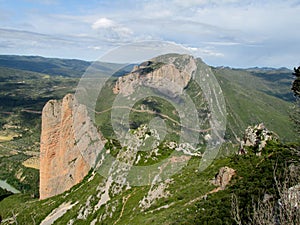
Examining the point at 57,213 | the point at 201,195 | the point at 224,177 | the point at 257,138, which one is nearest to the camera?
the point at 224,177

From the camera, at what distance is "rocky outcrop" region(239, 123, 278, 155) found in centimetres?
2677

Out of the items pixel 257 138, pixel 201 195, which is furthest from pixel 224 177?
pixel 257 138

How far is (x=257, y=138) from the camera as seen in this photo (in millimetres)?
27828

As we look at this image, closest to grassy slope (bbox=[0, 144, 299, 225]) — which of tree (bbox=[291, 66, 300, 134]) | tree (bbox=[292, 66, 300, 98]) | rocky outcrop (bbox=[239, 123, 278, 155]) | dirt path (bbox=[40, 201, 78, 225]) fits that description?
rocky outcrop (bbox=[239, 123, 278, 155])

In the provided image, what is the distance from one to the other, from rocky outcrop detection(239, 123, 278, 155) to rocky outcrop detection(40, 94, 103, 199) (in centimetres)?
2847

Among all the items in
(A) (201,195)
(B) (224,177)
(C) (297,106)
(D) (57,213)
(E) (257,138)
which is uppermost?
(C) (297,106)

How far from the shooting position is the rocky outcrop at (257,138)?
26766 mm

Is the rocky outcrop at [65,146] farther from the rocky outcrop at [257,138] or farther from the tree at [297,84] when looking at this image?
the tree at [297,84]

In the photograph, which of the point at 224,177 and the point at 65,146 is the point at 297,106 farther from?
the point at 65,146

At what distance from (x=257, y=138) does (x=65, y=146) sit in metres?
36.3

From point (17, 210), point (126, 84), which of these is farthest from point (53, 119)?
point (126, 84)

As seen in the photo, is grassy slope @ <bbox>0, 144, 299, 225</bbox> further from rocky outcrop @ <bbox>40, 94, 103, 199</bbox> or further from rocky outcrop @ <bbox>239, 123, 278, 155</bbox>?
rocky outcrop @ <bbox>40, 94, 103, 199</bbox>

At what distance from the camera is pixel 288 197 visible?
1037 cm

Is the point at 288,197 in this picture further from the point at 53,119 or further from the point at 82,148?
the point at 53,119
